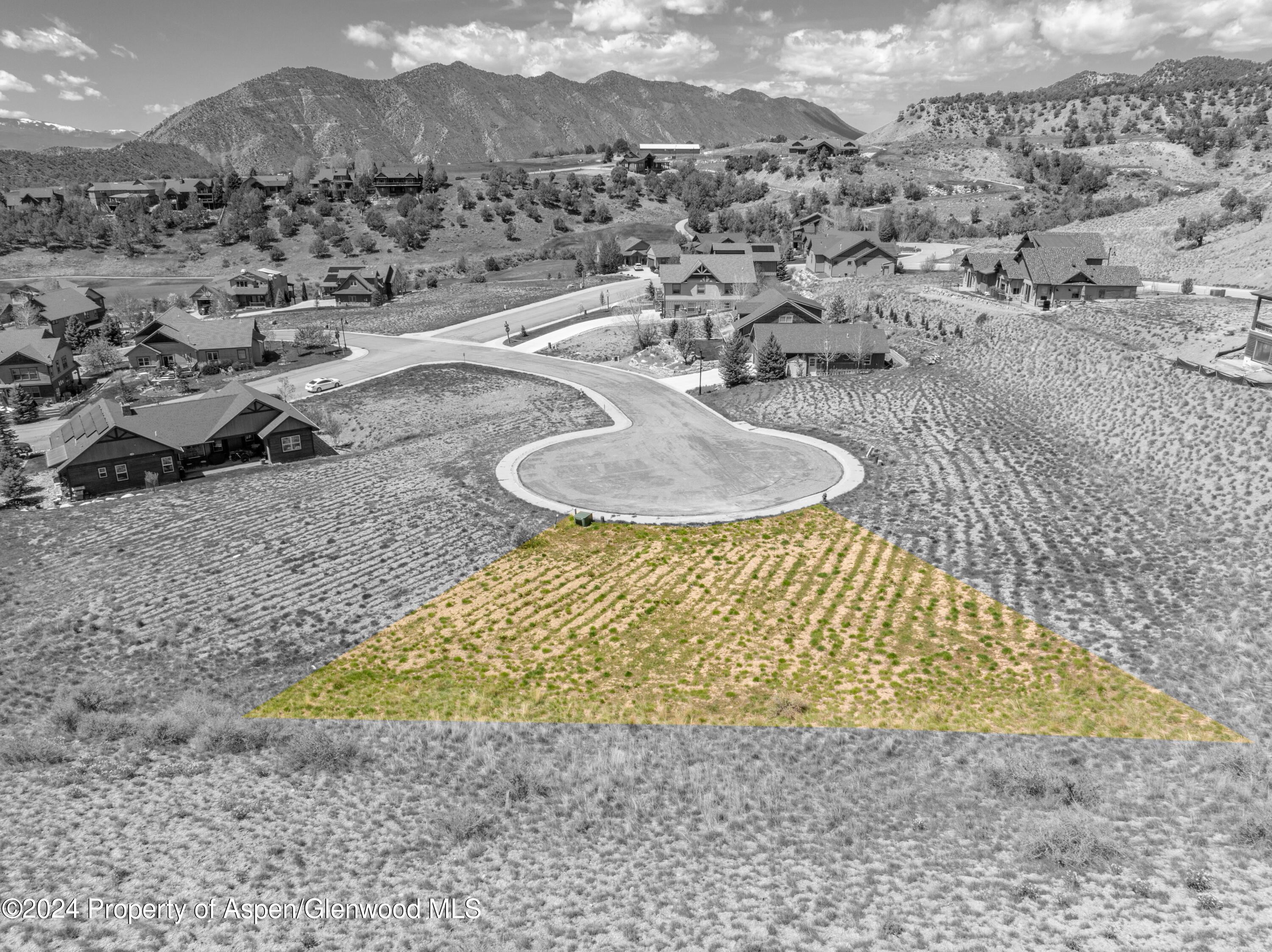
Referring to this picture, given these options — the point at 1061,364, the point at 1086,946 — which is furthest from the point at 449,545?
the point at 1061,364

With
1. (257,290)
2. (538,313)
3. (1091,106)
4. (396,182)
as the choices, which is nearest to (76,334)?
(257,290)

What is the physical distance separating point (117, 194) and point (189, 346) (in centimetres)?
12210

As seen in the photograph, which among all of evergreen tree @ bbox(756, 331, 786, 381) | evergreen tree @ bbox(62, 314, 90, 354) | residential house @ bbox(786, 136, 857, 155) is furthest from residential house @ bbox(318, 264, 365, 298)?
residential house @ bbox(786, 136, 857, 155)

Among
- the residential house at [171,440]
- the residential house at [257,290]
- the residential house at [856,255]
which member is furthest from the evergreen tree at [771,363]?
the residential house at [257,290]

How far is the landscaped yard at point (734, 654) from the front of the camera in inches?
948

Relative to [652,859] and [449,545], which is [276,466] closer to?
[449,545]

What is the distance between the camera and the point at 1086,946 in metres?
14.7

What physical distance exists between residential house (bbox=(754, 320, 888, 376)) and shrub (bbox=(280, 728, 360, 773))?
155 ft

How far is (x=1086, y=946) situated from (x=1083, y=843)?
3044 mm

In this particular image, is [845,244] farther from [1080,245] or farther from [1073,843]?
[1073,843]

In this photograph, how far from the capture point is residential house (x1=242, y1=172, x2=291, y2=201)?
159500 mm

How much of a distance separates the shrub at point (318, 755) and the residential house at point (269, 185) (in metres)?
158

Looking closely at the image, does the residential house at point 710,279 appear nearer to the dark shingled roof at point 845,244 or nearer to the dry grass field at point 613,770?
the dark shingled roof at point 845,244

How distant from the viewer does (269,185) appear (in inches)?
6511
